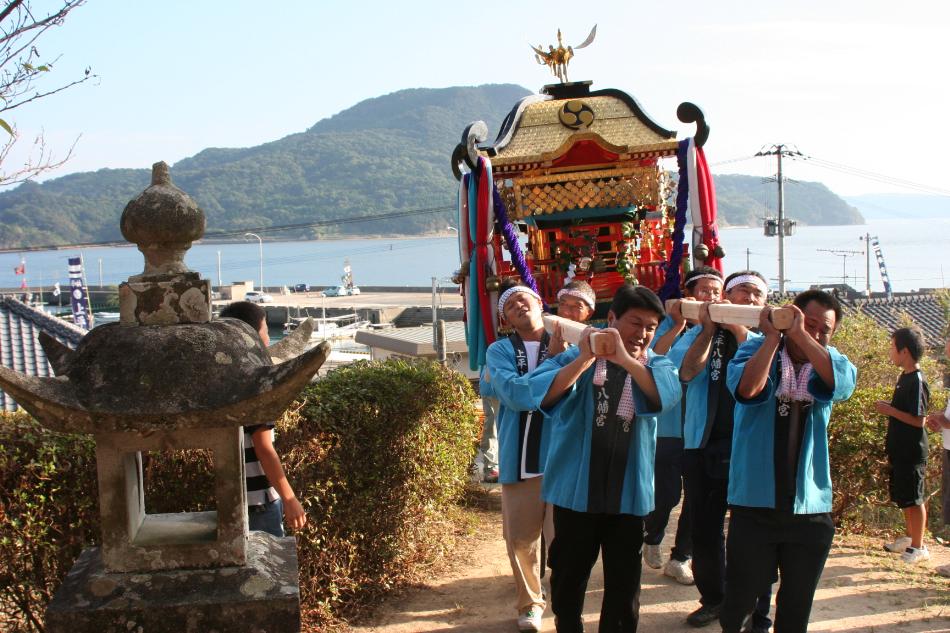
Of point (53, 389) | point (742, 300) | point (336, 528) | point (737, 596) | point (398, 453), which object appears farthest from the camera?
point (398, 453)

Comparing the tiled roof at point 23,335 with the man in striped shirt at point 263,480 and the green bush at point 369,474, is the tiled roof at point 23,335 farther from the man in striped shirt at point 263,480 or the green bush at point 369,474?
the man in striped shirt at point 263,480

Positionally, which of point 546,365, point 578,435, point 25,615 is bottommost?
point 25,615

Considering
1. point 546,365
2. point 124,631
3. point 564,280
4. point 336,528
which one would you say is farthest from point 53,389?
point 564,280

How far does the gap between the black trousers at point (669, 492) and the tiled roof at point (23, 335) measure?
12.9 meters

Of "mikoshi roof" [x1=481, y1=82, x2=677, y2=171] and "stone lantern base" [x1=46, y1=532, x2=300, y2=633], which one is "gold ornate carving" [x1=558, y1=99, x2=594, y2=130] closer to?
"mikoshi roof" [x1=481, y1=82, x2=677, y2=171]

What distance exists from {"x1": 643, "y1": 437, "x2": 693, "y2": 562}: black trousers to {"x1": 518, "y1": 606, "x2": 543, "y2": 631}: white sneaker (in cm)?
105

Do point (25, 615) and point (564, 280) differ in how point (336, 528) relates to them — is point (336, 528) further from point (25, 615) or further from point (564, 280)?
point (564, 280)

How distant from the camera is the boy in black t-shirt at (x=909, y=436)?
5.93 metres

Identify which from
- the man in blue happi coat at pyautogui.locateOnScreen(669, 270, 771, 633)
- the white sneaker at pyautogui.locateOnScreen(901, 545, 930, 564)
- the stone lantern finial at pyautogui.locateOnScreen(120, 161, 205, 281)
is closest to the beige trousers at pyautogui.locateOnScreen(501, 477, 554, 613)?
the man in blue happi coat at pyautogui.locateOnScreen(669, 270, 771, 633)

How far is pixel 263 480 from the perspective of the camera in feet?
13.5

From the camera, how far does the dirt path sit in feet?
16.8

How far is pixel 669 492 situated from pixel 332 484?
2156 millimetres

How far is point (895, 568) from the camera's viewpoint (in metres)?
5.93

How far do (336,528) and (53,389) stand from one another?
2.75 meters
